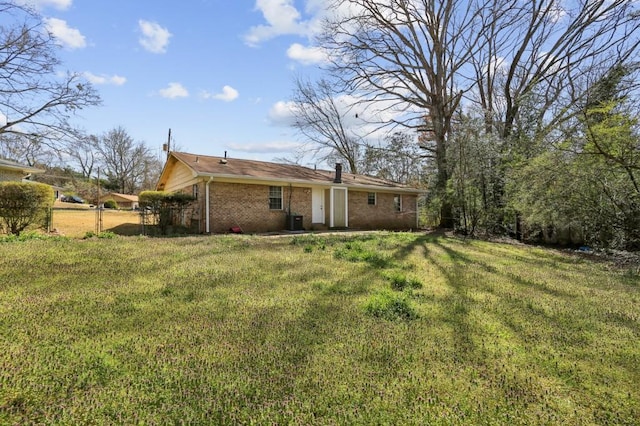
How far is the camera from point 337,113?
2706 centimetres

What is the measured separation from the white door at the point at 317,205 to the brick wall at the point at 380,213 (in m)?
1.79

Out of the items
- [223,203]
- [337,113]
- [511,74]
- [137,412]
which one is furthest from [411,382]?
[337,113]

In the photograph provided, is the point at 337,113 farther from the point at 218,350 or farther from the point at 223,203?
the point at 218,350

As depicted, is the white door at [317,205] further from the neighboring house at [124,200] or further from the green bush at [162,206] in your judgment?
the neighboring house at [124,200]

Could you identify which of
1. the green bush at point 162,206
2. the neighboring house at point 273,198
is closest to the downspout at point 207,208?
the neighboring house at point 273,198

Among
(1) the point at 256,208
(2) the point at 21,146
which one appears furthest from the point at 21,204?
(2) the point at 21,146

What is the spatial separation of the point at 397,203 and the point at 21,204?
1698 centimetres

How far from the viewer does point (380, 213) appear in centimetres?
1855

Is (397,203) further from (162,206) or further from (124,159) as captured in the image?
(124,159)

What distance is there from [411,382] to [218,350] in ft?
5.48

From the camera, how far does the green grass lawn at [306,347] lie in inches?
83.2

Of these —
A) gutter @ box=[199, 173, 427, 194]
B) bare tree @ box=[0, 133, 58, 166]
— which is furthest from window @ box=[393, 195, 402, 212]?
bare tree @ box=[0, 133, 58, 166]

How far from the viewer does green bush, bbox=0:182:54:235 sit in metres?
9.69

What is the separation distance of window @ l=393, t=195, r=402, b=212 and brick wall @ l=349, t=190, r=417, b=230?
19 centimetres
